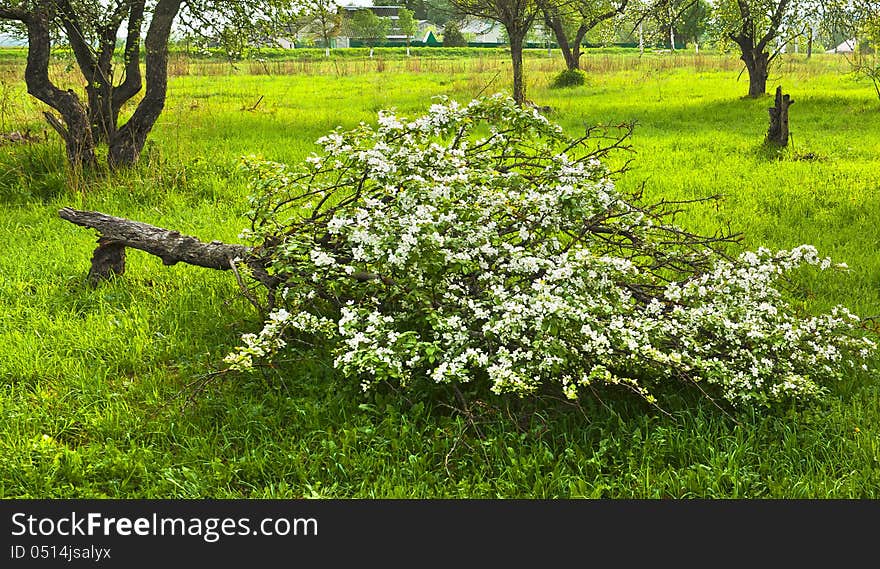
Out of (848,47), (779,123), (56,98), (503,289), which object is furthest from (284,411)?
(848,47)

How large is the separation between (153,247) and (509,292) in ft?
10.8

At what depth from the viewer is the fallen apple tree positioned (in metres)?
4.37

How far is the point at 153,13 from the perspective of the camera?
12008mm

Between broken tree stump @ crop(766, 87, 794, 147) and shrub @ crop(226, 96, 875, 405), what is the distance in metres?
8.45

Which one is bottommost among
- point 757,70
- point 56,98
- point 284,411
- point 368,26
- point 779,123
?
point 284,411

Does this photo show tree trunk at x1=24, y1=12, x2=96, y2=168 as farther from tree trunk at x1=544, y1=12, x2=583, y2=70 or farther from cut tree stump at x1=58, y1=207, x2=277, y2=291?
tree trunk at x1=544, y1=12, x2=583, y2=70

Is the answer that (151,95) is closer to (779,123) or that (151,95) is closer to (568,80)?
(779,123)

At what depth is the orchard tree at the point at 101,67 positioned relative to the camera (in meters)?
10.8

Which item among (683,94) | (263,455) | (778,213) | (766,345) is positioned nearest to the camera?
(263,455)

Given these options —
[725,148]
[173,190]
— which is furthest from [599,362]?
[725,148]

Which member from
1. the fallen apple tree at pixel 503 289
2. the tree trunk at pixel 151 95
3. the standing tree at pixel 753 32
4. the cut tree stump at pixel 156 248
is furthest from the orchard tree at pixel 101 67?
the standing tree at pixel 753 32

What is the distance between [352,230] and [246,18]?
10.3 metres

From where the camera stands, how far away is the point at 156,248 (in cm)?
619

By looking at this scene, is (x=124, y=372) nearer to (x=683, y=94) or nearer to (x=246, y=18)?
(x=246, y=18)
